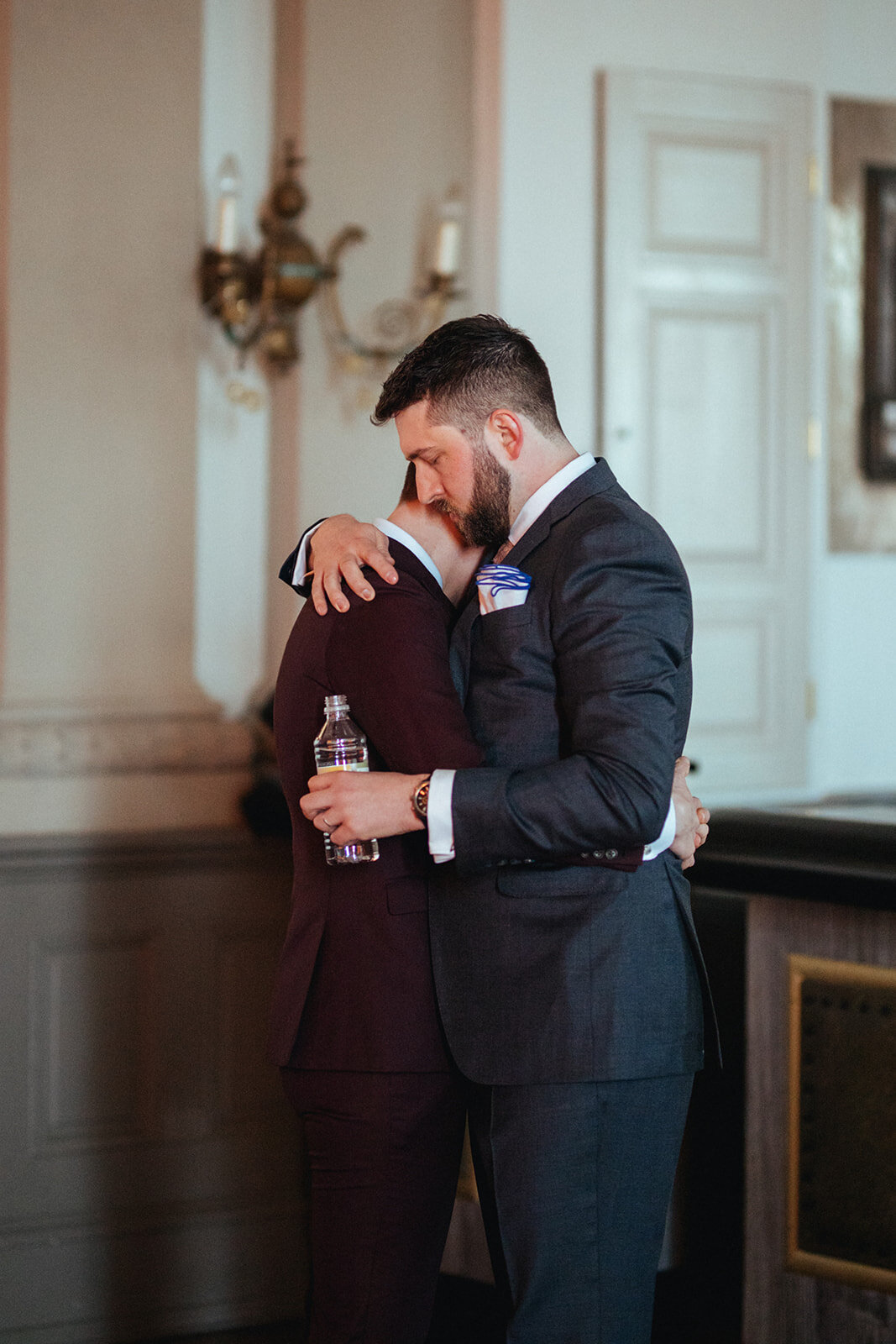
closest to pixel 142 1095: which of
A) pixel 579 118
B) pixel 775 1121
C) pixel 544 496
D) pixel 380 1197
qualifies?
pixel 775 1121

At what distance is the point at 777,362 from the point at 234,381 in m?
1.69

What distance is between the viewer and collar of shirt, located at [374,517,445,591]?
177 centimetres

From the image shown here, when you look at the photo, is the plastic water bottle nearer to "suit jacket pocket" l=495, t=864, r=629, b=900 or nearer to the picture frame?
"suit jacket pocket" l=495, t=864, r=629, b=900

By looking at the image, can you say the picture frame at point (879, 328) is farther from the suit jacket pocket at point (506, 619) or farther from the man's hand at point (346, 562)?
the suit jacket pocket at point (506, 619)

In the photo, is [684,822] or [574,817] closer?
[574,817]

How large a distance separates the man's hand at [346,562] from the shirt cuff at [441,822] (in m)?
0.28

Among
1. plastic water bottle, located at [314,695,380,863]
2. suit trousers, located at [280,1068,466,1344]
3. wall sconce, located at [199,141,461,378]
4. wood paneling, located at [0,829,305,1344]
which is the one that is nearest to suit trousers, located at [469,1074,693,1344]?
suit trousers, located at [280,1068,466,1344]

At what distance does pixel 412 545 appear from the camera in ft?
A: 5.82

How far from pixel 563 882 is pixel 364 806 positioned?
25 centimetres

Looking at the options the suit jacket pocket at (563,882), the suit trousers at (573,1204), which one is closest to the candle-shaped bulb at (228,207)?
the suit jacket pocket at (563,882)

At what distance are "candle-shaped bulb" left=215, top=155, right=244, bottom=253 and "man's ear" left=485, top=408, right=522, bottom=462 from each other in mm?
1697

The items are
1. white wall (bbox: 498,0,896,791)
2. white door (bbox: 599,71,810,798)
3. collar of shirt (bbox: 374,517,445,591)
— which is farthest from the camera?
white door (bbox: 599,71,810,798)

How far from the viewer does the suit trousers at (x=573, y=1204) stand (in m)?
1.55

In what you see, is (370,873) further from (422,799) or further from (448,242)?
(448,242)
